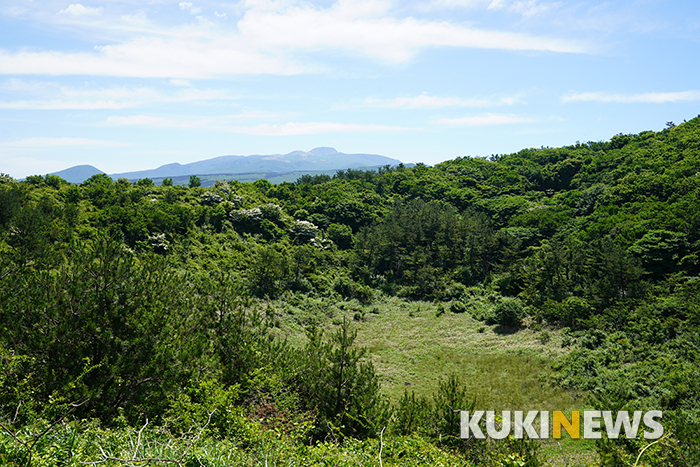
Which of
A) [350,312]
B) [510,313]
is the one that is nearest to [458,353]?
[510,313]

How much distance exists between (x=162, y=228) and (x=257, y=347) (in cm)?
2968

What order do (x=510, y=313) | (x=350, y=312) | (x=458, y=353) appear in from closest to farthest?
(x=458, y=353) → (x=510, y=313) → (x=350, y=312)

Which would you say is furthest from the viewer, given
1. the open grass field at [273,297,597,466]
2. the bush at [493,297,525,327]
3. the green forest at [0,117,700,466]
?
the bush at [493,297,525,327]

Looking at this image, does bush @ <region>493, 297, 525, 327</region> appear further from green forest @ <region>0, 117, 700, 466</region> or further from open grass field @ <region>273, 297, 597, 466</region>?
open grass field @ <region>273, 297, 597, 466</region>

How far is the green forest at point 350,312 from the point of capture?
734 centimetres

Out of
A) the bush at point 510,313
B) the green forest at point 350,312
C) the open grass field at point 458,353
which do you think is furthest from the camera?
the bush at point 510,313

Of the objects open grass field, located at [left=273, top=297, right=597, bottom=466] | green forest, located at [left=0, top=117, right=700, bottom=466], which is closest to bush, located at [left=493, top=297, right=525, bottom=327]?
green forest, located at [left=0, top=117, right=700, bottom=466]

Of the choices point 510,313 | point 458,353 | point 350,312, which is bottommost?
point 458,353

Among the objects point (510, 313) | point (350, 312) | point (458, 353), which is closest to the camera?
point (458, 353)

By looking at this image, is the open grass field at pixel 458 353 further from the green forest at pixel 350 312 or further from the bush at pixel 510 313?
the bush at pixel 510 313

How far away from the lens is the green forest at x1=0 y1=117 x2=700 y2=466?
24.1ft

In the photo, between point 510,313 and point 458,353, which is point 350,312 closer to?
Answer: point 458,353

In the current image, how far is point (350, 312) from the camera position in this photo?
115 ft

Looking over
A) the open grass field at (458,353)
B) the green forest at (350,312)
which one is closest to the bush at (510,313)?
the green forest at (350,312)
